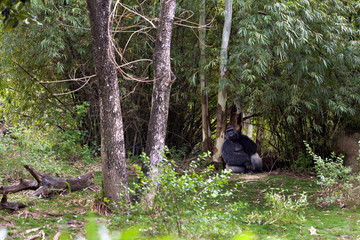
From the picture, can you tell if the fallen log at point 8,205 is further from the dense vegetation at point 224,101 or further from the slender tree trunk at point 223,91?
the slender tree trunk at point 223,91

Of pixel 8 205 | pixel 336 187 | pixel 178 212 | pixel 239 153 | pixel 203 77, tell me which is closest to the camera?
pixel 178 212

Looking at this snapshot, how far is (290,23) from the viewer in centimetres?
487

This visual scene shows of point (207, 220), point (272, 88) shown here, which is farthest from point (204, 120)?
point (207, 220)

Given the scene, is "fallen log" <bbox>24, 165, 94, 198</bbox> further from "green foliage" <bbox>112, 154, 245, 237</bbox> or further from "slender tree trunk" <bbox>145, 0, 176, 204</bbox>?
"green foliage" <bbox>112, 154, 245, 237</bbox>

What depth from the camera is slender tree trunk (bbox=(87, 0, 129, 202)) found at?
321 centimetres

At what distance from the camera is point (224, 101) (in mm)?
6156

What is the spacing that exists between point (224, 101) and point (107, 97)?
325cm

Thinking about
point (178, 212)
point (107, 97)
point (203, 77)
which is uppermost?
point (203, 77)

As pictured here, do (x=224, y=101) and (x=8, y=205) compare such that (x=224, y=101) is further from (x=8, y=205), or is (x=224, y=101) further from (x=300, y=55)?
(x=8, y=205)

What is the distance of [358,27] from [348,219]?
3.66m

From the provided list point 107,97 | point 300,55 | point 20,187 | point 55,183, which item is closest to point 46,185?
point 55,183

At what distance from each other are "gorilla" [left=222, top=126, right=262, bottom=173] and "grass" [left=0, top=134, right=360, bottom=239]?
28.2 inches

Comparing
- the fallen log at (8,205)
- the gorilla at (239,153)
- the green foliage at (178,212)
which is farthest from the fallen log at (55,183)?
the gorilla at (239,153)

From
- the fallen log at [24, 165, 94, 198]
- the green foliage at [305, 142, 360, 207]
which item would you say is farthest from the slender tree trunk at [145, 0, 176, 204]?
the green foliage at [305, 142, 360, 207]
